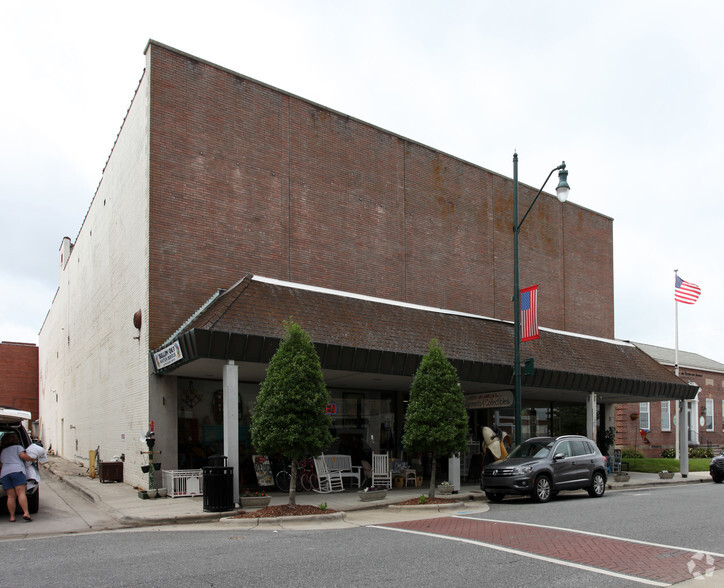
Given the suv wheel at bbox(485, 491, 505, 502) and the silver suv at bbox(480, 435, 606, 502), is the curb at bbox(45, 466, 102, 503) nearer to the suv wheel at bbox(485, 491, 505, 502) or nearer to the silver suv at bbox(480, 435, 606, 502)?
the suv wheel at bbox(485, 491, 505, 502)

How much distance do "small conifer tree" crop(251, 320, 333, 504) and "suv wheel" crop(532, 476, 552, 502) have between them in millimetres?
5605

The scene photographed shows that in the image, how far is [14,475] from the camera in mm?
12312

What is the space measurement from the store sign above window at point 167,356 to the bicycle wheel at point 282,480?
4.45 meters

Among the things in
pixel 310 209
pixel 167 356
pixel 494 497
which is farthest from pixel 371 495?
pixel 310 209

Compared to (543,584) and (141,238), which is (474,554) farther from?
(141,238)

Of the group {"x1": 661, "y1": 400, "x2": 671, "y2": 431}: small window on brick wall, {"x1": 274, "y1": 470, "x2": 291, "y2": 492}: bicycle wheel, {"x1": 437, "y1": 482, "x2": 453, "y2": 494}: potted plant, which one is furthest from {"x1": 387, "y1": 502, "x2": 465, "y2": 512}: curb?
{"x1": 661, "y1": 400, "x2": 671, "y2": 431}: small window on brick wall

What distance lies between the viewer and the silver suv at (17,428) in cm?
1307

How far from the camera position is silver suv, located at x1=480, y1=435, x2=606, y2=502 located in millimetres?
15711

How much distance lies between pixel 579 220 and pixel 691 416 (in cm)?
1871

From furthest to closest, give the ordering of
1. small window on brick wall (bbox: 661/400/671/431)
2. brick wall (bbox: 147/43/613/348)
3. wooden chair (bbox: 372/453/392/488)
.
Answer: small window on brick wall (bbox: 661/400/671/431), wooden chair (bbox: 372/453/392/488), brick wall (bbox: 147/43/613/348)

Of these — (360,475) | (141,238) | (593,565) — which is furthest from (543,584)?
(141,238)

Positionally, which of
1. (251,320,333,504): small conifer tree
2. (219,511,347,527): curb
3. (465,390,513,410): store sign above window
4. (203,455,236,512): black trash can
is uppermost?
Result: (251,320,333,504): small conifer tree

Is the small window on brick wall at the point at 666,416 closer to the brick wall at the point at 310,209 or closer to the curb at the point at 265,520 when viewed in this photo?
the brick wall at the point at 310,209

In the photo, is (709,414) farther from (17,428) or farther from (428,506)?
(17,428)
